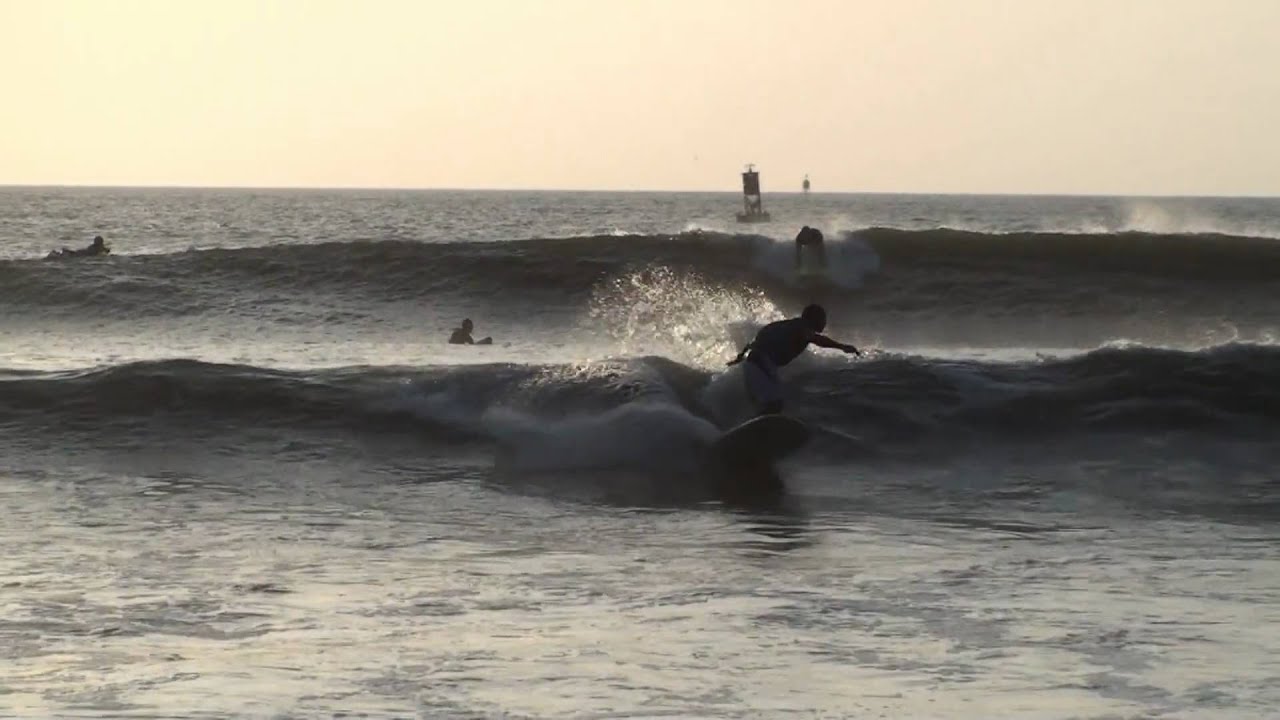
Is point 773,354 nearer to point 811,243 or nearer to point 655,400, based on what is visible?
point 655,400

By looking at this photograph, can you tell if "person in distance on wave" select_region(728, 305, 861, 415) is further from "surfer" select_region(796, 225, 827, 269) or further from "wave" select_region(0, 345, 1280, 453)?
"surfer" select_region(796, 225, 827, 269)

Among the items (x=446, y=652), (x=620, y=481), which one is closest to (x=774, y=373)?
(x=620, y=481)

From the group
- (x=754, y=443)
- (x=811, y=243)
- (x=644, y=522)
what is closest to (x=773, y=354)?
(x=754, y=443)

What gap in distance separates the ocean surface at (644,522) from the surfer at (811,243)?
1573 mm

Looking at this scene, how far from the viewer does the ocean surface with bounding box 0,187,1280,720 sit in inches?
282

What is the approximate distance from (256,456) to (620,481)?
3362 mm

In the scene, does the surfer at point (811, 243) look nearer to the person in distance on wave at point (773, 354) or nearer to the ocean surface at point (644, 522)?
the ocean surface at point (644, 522)

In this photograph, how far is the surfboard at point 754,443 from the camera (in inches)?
563

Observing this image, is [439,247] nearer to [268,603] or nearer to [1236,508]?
[1236,508]

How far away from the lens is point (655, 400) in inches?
610

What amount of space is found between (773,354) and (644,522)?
135 inches

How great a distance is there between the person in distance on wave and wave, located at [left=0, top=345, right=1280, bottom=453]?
65cm

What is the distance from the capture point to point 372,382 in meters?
17.2

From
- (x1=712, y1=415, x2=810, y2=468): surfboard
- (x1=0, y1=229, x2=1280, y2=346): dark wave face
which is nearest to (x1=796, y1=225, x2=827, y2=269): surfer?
(x1=0, y1=229, x2=1280, y2=346): dark wave face
